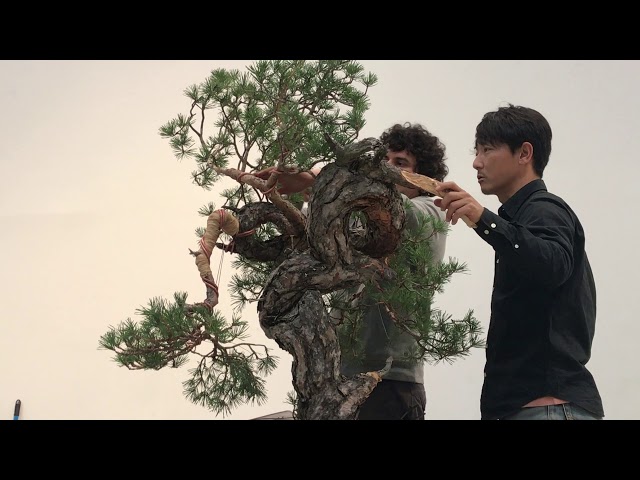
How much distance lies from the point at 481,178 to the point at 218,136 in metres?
0.80

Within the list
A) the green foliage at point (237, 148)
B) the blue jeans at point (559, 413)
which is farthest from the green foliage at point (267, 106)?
the blue jeans at point (559, 413)

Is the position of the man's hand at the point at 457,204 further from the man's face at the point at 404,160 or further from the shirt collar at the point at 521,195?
the man's face at the point at 404,160

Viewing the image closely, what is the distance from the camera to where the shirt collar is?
7.04 ft

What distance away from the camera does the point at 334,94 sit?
90.3 inches

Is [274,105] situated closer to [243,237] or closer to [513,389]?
[243,237]

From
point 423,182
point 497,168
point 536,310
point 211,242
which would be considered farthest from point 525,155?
point 211,242

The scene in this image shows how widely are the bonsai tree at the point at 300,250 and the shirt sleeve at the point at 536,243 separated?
246mm

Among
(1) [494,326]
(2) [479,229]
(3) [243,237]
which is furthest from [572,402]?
(3) [243,237]

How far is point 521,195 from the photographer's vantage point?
84.8 inches

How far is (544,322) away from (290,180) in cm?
84

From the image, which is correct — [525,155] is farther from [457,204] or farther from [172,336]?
[172,336]

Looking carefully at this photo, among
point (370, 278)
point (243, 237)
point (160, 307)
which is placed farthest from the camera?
point (243, 237)

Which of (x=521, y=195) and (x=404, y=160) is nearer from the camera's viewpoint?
(x=521, y=195)

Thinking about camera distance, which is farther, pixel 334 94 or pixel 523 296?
pixel 334 94
